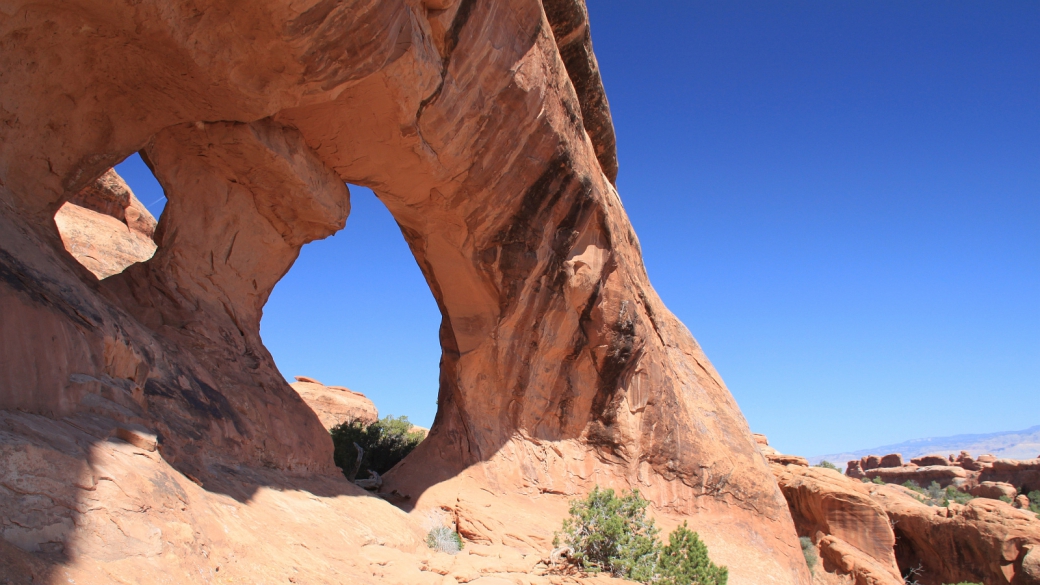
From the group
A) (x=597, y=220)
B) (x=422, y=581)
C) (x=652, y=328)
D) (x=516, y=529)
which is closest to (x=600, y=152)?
(x=597, y=220)

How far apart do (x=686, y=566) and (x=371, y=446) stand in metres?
9.18

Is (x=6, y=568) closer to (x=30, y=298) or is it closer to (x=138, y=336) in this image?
(x=30, y=298)

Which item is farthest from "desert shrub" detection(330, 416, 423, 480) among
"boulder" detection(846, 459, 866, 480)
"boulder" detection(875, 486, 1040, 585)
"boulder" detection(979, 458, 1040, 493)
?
"boulder" detection(846, 459, 866, 480)

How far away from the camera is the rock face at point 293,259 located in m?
5.41

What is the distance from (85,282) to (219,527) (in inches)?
142

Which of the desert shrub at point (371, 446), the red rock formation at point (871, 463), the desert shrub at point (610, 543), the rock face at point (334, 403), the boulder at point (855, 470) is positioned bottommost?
the boulder at point (855, 470)

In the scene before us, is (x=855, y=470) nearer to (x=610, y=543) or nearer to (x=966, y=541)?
(x=966, y=541)

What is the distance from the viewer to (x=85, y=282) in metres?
7.04

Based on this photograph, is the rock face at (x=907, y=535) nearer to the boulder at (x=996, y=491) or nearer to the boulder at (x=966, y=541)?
the boulder at (x=966, y=541)

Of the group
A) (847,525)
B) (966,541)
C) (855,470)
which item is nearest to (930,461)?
Result: (855,470)

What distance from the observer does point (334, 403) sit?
22.8 metres

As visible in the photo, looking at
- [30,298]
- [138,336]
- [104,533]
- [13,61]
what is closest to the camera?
[104,533]

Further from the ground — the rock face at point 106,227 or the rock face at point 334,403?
the rock face at point 106,227

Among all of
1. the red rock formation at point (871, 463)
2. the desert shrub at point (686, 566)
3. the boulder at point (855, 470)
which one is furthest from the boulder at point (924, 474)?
the desert shrub at point (686, 566)
